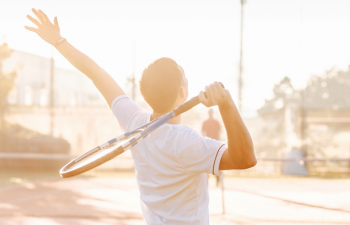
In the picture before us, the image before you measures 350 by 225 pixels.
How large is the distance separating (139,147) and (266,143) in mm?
22682

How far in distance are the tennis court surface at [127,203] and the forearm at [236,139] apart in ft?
16.6

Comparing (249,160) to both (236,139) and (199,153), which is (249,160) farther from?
(199,153)

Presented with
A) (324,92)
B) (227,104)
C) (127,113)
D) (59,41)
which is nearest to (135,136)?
(127,113)

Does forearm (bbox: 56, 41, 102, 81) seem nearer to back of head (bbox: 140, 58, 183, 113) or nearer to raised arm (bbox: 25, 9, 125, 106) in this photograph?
raised arm (bbox: 25, 9, 125, 106)

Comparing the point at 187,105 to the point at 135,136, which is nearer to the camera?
the point at 187,105

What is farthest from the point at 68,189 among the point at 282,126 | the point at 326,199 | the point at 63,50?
the point at 282,126

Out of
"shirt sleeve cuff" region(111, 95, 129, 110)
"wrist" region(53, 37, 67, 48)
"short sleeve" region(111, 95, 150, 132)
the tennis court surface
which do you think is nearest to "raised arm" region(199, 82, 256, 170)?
"short sleeve" region(111, 95, 150, 132)

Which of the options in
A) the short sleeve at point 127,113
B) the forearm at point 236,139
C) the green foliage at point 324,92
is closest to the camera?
the forearm at point 236,139

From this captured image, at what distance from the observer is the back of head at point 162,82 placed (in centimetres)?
170

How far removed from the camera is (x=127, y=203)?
8.33m

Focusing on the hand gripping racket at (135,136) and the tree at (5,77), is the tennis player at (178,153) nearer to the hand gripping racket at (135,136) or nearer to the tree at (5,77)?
the hand gripping racket at (135,136)

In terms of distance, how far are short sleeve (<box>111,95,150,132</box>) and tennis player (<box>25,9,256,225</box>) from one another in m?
0.02

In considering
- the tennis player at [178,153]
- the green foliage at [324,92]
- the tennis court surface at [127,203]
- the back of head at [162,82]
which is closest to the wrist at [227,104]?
the tennis player at [178,153]

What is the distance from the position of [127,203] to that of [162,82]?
6.97 metres
